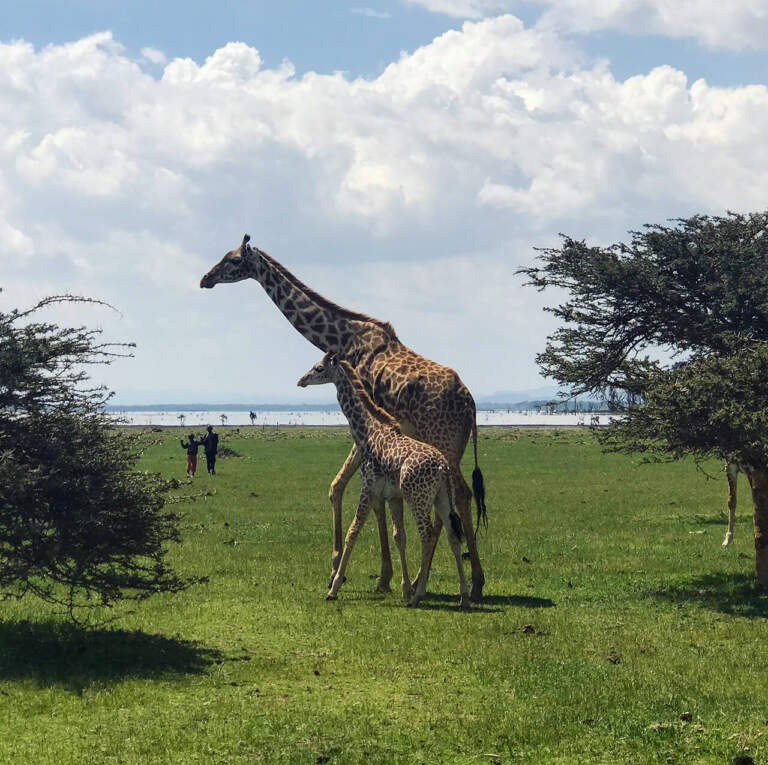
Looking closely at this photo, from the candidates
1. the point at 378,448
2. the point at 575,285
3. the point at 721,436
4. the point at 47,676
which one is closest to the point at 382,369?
the point at 378,448

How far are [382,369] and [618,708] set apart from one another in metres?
8.73

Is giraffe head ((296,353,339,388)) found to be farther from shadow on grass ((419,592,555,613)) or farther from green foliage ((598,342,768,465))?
green foliage ((598,342,768,465))

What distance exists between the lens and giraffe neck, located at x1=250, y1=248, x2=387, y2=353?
750 inches

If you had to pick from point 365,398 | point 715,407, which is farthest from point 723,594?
point 365,398

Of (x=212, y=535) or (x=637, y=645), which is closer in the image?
(x=637, y=645)

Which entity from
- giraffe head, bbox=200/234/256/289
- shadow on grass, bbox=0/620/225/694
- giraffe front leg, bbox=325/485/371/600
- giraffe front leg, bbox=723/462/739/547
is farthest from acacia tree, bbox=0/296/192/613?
giraffe front leg, bbox=723/462/739/547

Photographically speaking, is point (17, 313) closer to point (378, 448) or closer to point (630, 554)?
point (378, 448)

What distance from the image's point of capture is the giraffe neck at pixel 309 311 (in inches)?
750

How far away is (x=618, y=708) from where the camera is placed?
10.2 metres

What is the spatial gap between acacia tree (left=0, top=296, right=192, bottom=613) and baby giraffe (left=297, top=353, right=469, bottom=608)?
3739mm

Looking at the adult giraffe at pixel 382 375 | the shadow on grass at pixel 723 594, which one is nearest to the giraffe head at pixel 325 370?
the adult giraffe at pixel 382 375

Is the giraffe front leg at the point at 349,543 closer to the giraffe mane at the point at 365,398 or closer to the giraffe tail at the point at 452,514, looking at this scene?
the giraffe mane at the point at 365,398

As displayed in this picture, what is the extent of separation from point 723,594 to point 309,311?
8.91 meters

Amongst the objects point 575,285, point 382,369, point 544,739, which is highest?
point 575,285
